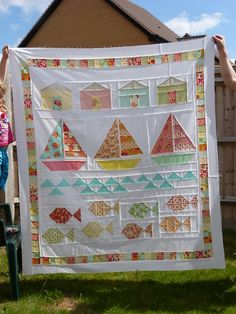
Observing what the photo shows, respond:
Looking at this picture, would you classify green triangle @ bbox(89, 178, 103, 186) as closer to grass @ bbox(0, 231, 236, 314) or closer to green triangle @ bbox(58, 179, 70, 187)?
green triangle @ bbox(58, 179, 70, 187)

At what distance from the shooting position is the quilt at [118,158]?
370 centimetres

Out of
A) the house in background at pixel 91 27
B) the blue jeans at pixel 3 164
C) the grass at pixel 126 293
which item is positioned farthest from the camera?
the house in background at pixel 91 27

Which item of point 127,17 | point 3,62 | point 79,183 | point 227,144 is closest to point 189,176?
point 79,183

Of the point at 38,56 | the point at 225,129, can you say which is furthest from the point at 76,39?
the point at 38,56

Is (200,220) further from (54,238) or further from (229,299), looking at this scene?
(54,238)

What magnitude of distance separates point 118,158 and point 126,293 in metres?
1.13

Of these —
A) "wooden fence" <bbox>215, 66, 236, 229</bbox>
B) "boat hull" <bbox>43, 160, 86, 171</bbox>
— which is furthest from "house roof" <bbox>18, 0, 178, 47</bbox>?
"boat hull" <bbox>43, 160, 86, 171</bbox>

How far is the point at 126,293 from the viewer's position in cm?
377

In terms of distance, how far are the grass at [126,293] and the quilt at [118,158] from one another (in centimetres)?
22

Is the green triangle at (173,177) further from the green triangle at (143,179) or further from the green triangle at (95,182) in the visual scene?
the green triangle at (95,182)

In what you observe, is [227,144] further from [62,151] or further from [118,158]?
Result: [62,151]

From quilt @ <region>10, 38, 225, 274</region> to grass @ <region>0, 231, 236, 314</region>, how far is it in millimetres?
220

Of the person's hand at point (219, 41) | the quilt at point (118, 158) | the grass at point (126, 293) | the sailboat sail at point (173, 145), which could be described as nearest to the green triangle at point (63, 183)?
the quilt at point (118, 158)

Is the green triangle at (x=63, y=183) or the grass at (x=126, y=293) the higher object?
the green triangle at (x=63, y=183)
